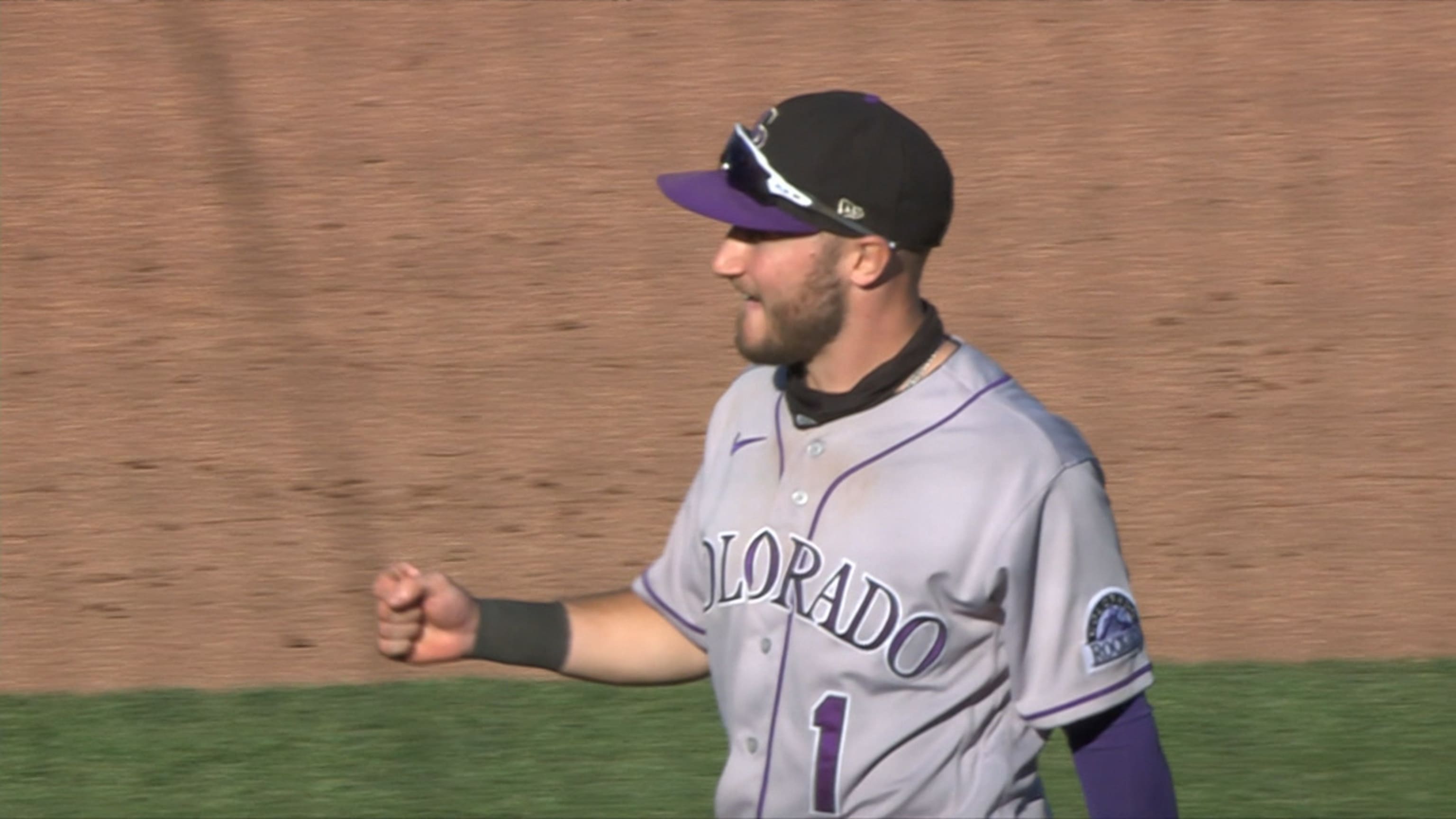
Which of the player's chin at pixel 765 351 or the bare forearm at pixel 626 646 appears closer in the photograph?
the player's chin at pixel 765 351

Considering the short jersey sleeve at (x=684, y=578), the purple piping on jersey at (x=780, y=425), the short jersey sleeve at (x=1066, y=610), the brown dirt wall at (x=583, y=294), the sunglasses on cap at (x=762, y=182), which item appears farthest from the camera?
the brown dirt wall at (x=583, y=294)

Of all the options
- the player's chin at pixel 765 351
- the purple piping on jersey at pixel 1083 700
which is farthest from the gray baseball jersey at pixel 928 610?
the player's chin at pixel 765 351

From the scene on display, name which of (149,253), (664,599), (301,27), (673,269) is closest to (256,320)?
(149,253)

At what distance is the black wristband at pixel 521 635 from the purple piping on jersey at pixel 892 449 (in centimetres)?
48

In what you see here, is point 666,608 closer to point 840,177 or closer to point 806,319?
point 806,319

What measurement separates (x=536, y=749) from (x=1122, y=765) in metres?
3.21

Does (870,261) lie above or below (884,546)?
above

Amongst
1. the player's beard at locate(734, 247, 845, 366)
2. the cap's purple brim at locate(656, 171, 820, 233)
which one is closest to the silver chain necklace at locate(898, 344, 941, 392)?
the player's beard at locate(734, 247, 845, 366)

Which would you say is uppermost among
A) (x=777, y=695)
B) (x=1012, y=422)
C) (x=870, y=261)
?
(x=870, y=261)

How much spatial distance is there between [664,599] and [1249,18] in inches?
305

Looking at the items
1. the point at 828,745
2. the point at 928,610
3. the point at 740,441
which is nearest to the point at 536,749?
the point at 740,441

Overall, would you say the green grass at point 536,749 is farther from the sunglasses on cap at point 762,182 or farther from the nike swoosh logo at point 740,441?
the sunglasses on cap at point 762,182

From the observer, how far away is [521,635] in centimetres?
287

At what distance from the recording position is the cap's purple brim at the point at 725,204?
2.59 metres
